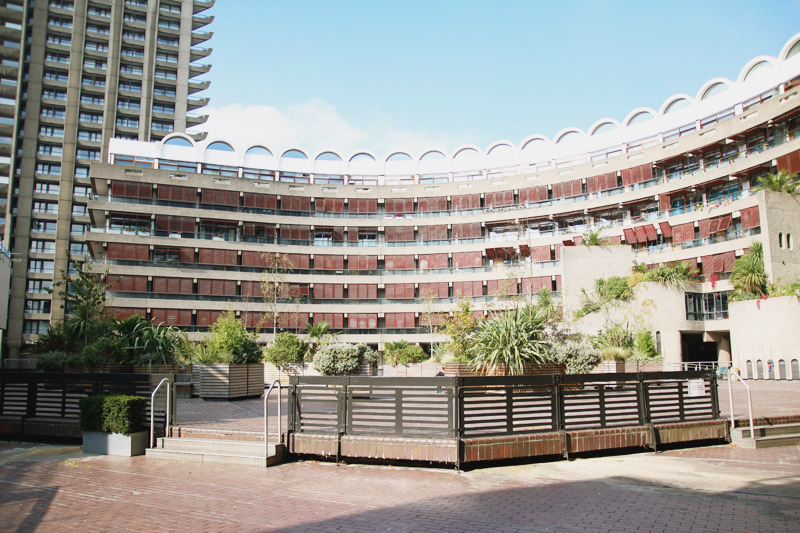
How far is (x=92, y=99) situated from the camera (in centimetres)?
6569

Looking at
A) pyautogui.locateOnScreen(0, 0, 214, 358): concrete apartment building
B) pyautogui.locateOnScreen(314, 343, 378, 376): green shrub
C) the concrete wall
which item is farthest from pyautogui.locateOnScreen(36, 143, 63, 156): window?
the concrete wall

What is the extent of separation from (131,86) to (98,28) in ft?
24.6

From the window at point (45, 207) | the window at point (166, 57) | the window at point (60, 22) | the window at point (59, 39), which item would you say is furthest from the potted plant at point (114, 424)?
the window at point (60, 22)

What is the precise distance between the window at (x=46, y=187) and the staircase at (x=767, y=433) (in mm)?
68189

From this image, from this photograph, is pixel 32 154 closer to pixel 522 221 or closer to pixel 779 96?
pixel 522 221

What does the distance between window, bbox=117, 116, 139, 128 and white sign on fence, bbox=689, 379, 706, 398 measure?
226 ft

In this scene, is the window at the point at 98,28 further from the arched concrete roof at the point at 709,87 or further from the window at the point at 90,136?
the arched concrete roof at the point at 709,87

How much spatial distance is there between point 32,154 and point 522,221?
5272cm

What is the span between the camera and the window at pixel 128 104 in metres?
66.5

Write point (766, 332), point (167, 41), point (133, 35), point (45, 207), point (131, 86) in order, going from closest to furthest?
1. point (766, 332)
2. point (45, 207)
3. point (131, 86)
4. point (133, 35)
5. point (167, 41)

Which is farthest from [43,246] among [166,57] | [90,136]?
[166,57]

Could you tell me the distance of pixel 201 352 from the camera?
68.4ft

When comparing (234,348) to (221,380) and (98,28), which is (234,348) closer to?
(221,380)

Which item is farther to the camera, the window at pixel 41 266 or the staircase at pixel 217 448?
the window at pixel 41 266
